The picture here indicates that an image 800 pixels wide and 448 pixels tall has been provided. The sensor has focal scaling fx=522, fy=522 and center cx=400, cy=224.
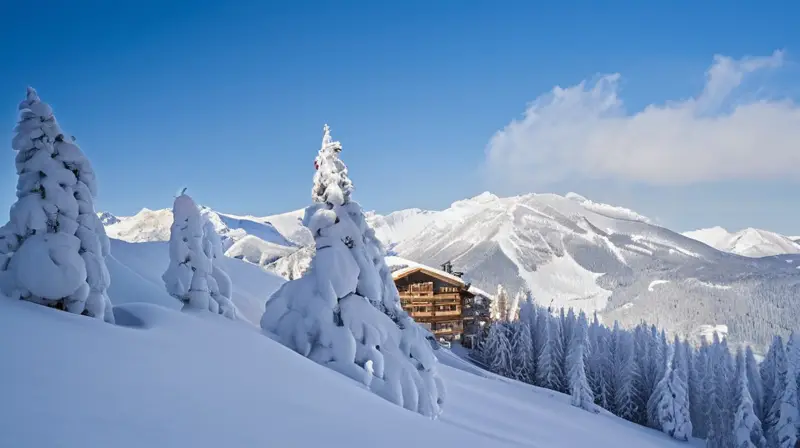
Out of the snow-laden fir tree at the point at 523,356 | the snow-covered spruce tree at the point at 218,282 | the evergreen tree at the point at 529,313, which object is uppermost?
the snow-covered spruce tree at the point at 218,282

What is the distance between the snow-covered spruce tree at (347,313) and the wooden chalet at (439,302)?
155ft

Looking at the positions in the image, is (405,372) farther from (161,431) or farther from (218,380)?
(161,431)

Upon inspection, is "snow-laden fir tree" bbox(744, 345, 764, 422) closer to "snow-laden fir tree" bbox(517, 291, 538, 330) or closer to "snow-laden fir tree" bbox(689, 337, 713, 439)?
"snow-laden fir tree" bbox(689, 337, 713, 439)

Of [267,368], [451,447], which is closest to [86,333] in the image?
[267,368]

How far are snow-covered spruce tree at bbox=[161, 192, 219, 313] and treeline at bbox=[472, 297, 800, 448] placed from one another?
4321 centimetres

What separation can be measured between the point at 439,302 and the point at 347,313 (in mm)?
52153

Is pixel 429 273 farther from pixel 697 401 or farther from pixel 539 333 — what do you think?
pixel 697 401

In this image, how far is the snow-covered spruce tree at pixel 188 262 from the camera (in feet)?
56.2

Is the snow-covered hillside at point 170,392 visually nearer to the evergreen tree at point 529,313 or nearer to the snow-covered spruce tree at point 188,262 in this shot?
the snow-covered spruce tree at point 188,262

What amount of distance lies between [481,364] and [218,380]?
59.0m

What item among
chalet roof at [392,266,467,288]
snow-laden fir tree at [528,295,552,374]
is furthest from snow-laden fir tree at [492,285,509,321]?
chalet roof at [392,266,467,288]

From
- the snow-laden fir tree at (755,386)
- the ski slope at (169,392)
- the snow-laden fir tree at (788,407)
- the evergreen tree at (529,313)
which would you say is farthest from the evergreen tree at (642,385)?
the ski slope at (169,392)

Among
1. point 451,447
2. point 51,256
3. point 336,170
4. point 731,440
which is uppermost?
point 336,170

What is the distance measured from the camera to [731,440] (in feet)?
170
